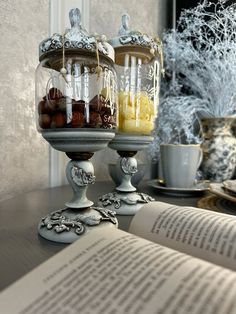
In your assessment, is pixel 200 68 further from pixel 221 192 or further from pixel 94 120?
pixel 94 120

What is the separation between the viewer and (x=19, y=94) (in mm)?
699

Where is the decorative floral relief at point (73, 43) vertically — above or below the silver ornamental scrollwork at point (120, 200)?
above

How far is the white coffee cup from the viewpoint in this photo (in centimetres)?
73

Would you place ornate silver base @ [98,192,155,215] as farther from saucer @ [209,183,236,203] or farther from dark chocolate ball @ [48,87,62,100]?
dark chocolate ball @ [48,87,62,100]

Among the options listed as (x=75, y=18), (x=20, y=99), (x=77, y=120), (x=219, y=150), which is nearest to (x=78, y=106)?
(x=77, y=120)

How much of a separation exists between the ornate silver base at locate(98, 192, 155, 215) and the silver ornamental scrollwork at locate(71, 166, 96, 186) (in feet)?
0.48

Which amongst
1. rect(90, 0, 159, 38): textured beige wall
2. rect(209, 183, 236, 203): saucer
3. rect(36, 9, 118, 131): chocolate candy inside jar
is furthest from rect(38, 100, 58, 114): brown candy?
rect(90, 0, 159, 38): textured beige wall

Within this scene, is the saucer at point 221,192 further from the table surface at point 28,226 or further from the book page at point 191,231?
the book page at point 191,231

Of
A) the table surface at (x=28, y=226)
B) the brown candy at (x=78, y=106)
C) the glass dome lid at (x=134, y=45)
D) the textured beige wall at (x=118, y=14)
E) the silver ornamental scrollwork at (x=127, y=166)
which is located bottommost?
the table surface at (x=28, y=226)

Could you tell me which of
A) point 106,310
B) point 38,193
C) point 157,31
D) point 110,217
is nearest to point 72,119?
point 110,217

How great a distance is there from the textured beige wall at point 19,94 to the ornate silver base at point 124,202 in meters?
0.25

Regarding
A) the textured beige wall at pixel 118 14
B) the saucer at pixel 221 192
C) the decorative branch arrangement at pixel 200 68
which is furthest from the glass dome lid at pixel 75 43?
the decorative branch arrangement at pixel 200 68

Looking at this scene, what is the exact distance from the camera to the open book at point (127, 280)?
0.65 ft

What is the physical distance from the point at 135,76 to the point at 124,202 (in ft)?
0.87
